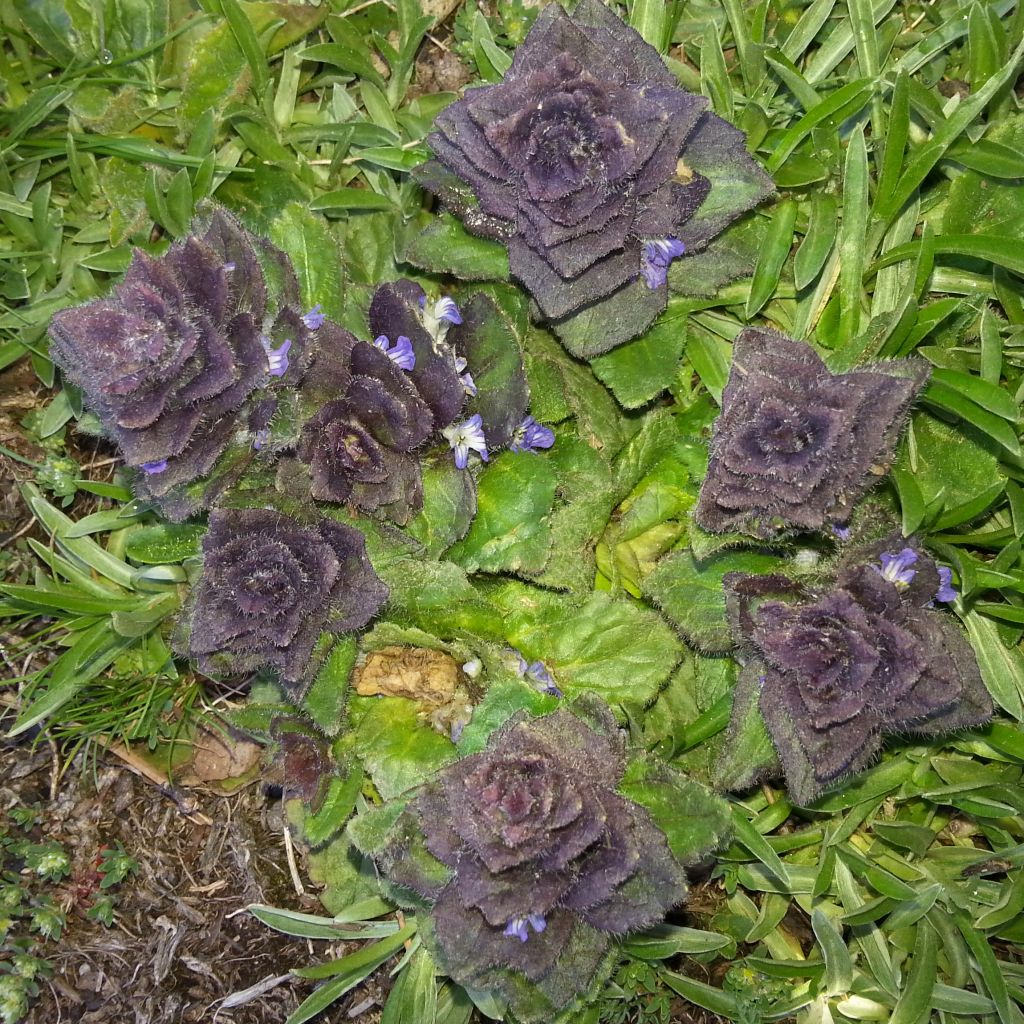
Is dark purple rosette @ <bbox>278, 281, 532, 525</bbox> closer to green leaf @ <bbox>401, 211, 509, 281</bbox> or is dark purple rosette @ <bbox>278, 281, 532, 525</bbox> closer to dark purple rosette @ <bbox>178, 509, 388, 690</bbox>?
green leaf @ <bbox>401, 211, 509, 281</bbox>

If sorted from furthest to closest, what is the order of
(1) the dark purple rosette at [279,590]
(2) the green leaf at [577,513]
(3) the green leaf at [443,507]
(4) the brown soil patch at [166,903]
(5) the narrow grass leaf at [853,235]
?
(4) the brown soil patch at [166,903] → (2) the green leaf at [577,513] → (3) the green leaf at [443,507] → (5) the narrow grass leaf at [853,235] → (1) the dark purple rosette at [279,590]

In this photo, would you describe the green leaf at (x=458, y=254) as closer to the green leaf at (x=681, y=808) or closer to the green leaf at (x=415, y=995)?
the green leaf at (x=681, y=808)

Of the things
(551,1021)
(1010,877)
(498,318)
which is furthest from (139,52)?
(1010,877)

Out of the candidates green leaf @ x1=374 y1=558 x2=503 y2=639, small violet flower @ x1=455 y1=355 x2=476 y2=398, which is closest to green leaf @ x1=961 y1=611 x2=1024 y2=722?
green leaf @ x1=374 y1=558 x2=503 y2=639

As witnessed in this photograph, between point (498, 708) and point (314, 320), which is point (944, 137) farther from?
point (498, 708)

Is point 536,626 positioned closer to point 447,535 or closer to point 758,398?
point 447,535

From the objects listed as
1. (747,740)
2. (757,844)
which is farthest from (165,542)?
(757,844)

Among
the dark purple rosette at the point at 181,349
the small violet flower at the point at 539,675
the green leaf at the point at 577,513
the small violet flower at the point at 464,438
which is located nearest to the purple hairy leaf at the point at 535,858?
the small violet flower at the point at 539,675
